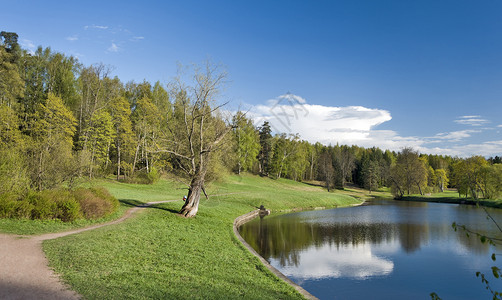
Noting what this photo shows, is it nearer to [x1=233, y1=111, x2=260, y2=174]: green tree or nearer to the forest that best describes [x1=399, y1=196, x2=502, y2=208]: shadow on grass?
the forest

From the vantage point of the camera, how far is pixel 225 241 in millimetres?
16844

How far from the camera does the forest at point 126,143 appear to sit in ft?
62.2

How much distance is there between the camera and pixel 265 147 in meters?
82.8

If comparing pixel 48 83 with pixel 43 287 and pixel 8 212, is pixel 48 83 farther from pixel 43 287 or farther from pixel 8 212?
pixel 43 287

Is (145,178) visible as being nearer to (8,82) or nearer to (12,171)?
(8,82)

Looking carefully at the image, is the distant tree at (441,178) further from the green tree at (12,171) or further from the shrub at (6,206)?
the shrub at (6,206)

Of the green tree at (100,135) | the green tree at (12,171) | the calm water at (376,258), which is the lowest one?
the calm water at (376,258)

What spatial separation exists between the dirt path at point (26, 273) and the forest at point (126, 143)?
15.5ft

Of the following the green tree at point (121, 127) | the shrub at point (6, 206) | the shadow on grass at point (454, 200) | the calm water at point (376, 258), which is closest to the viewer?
the calm water at point (376, 258)

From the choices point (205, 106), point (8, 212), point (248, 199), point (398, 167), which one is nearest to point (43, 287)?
point (8, 212)

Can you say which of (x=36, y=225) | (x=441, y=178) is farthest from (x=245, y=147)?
(x=441, y=178)

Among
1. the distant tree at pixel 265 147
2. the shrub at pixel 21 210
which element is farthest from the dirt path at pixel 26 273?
the distant tree at pixel 265 147

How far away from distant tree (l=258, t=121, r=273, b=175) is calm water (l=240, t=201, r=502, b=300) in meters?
54.1

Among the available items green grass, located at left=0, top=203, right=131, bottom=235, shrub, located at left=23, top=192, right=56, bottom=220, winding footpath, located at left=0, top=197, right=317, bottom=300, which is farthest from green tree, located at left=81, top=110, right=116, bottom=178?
winding footpath, located at left=0, top=197, right=317, bottom=300
